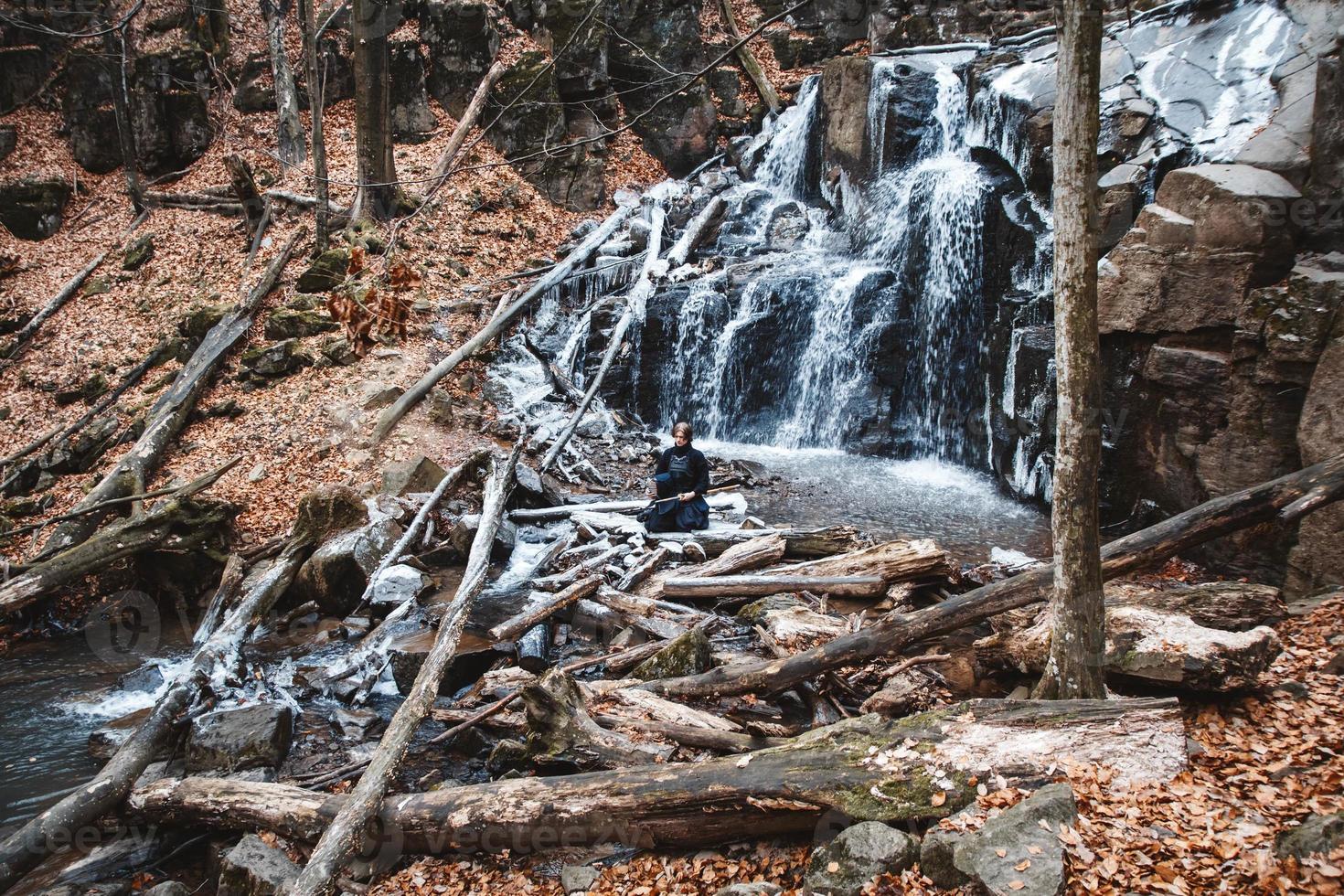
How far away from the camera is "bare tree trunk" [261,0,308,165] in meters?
16.7

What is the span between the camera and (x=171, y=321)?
1452 centimetres

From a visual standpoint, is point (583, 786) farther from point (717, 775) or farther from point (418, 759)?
point (418, 759)

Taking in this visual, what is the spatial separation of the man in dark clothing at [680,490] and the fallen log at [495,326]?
196 inches

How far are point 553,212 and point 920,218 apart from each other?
9.37 meters

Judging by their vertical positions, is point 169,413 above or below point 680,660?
above

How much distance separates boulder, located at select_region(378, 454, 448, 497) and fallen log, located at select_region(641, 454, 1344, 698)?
5.72 metres

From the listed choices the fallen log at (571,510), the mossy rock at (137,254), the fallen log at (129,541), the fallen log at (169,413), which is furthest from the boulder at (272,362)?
the mossy rock at (137,254)

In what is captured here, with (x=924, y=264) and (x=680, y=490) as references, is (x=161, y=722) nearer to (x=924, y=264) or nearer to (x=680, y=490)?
(x=680, y=490)

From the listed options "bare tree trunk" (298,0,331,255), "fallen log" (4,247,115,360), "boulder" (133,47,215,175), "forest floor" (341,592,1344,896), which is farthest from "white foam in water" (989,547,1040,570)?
"boulder" (133,47,215,175)

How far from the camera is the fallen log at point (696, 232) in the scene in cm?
1658

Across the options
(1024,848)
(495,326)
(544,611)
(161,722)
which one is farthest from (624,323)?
(1024,848)

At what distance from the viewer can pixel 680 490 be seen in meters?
9.12

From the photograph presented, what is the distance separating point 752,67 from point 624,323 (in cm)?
1136

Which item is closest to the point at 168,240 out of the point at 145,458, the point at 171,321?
the point at 171,321
